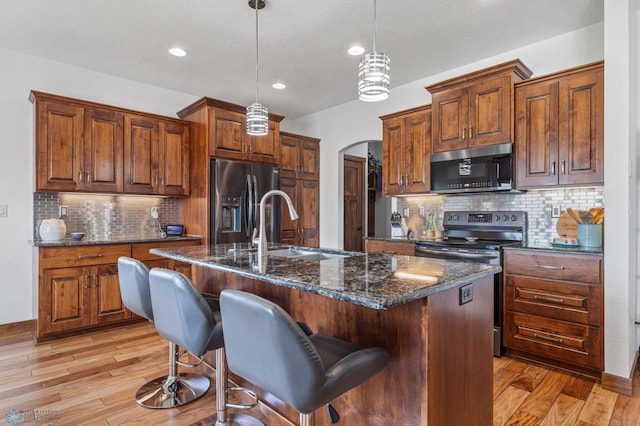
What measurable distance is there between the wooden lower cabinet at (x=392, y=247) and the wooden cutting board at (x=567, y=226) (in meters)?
1.24

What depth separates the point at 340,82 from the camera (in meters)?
4.55

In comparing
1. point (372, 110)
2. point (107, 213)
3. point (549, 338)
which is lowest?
point (549, 338)

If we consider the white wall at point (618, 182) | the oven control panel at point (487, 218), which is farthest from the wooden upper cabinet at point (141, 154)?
the white wall at point (618, 182)

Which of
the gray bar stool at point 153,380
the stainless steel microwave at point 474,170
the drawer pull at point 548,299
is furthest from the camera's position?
the stainless steel microwave at point 474,170

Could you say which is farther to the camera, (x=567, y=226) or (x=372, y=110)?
(x=372, y=110)

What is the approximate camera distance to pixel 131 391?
2.40m

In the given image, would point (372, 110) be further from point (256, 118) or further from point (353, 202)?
point (256, 118)

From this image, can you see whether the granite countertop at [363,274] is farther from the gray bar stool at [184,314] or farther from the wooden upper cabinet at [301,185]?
the wooden upper cabinet at [301,185]

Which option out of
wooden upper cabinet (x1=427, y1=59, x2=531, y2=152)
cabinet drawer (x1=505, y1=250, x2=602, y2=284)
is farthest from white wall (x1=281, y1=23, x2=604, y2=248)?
cabinet drawer (x1=505, y1=250, x2=602, y2=284)

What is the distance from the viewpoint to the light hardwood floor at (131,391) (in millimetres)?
2090

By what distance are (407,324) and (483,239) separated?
259 cm

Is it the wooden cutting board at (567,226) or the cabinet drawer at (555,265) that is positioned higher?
the wooden cutting board at (567,226)

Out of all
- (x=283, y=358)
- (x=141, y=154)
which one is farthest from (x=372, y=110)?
(x=283, y=358)

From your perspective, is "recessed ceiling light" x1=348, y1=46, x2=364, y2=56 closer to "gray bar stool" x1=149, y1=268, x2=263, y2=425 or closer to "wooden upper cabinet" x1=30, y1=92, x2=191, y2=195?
"wooden upper cabinet" x1=30, y1=92, x2=191, y2=195
